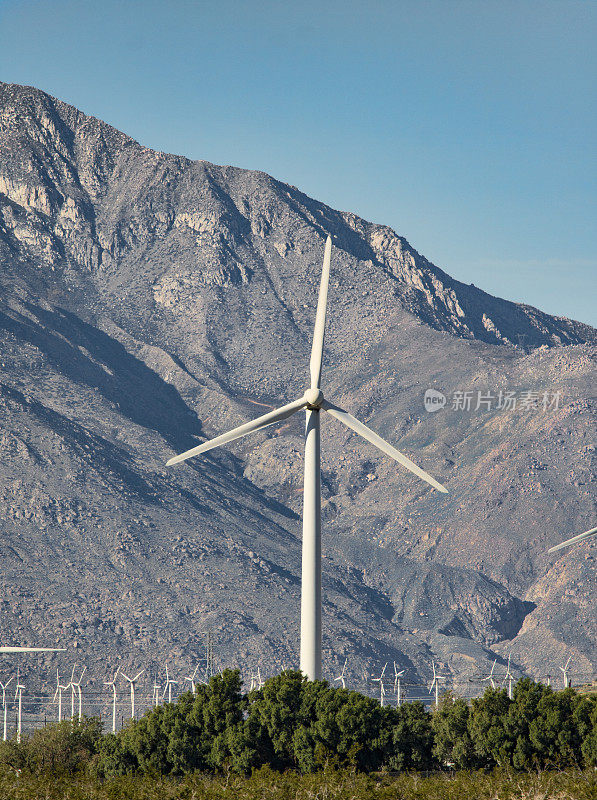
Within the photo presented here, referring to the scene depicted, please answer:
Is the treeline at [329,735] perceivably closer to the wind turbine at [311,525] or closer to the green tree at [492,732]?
the green tree at [492,732]

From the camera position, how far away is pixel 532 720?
79.9 metres

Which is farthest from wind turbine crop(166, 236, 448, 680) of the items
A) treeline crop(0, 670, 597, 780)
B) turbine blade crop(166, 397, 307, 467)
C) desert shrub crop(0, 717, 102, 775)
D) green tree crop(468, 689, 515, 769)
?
desert shrub crop(0, 717, 102, 775)

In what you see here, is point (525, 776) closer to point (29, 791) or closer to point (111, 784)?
point (111, 784)

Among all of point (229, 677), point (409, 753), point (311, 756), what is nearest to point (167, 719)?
point (229, 677)

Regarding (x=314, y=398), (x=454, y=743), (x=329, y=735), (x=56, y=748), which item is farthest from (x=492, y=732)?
(x=56, y=748)

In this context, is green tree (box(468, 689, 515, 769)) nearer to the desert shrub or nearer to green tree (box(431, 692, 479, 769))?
green tree (box(431, 692, 479, 769))

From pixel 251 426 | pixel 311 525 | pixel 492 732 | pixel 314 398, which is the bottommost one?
pixel 492 732

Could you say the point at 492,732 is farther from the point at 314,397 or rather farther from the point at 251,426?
the point at 314,397

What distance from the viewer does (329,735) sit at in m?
75.2

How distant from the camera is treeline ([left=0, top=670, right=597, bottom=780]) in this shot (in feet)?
247

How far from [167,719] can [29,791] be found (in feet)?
76.3

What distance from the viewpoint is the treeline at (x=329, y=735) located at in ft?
247

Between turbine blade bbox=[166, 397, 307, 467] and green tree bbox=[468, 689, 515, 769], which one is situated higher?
turbine blade bbox=[166, 397, 307, 467]

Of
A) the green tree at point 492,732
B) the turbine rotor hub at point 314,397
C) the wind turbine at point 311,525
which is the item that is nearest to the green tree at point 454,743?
the green tree at point 492,732
